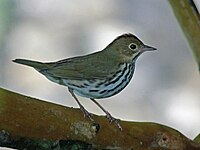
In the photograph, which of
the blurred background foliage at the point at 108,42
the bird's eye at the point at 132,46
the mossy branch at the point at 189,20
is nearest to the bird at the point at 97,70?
the bird's eye at the point at 132,46

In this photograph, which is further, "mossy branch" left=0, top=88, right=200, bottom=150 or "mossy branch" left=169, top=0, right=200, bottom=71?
"mossy branch" left=169, top=0, right=200, bottom=71

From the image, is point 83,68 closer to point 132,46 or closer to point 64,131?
point 132,46

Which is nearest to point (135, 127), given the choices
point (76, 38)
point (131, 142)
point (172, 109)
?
point (131, 142)

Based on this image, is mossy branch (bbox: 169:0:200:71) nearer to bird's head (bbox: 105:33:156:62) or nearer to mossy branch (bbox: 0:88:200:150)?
mossy branch (bbox: 0:88:200:150)

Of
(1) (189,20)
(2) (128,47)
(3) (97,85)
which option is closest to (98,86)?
(3) (97,85)

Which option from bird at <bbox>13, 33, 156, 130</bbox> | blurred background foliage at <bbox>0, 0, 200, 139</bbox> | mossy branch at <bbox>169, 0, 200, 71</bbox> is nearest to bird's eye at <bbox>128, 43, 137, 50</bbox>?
bird at <bbox>13, 33, 156, 130</bbox>

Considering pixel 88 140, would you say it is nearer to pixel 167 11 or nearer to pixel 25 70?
pixel 25 70

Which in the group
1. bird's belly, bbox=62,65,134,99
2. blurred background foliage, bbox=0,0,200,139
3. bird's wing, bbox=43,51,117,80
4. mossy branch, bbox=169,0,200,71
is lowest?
blurred background foliage, bbox=0,0,200,139
